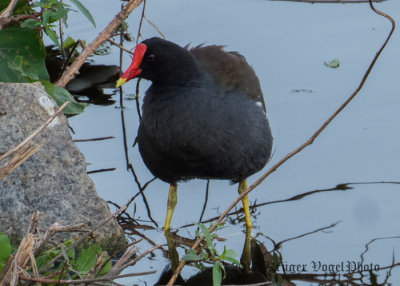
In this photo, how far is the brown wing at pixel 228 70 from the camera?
13.6 feet

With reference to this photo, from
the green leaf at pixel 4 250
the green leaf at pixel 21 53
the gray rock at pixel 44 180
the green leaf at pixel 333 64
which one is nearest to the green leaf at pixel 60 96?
the green leaf at pixel 21 53

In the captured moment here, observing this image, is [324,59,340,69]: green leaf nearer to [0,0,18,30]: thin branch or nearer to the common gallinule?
the common gallinule

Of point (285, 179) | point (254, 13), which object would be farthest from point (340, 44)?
point (285, 179)

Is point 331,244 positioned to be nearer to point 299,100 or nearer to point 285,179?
point 285,179

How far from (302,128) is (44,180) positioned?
170cm

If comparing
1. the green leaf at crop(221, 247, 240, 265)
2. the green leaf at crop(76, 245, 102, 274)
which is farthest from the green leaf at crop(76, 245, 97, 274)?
the green leaf at crop(221, 247, 240, 265)

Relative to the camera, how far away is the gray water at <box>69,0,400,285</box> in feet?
13.7

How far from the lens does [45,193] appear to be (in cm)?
386

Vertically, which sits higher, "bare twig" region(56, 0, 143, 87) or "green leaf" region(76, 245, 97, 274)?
"bare twig" region(56, 0, 143, 87)

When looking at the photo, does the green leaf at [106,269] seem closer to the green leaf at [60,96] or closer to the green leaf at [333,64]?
the green leaf at [60,96]

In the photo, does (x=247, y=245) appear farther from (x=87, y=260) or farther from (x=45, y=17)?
(x=45, y=17)

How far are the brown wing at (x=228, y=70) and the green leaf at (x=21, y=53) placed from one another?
0.81 meters

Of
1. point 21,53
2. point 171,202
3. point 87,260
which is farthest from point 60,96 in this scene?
point 87,260

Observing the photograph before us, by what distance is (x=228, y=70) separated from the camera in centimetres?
421
